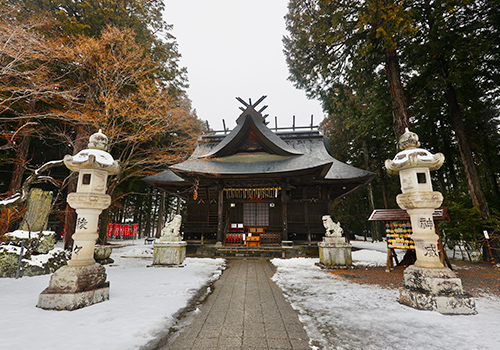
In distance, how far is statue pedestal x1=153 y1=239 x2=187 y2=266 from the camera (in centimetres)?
754

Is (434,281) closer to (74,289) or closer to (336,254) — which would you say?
(336,254)

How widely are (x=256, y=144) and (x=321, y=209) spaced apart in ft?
19.7

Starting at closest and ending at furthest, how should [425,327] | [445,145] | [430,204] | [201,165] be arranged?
[425,327]
[430,204]
[201,165]
[445,145]

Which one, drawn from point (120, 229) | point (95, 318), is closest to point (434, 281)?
point (95, 318)

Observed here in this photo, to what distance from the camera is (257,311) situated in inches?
141

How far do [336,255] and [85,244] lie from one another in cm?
753

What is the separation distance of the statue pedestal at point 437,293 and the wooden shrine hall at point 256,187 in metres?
7.46

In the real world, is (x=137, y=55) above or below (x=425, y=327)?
above

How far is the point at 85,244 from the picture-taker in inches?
154

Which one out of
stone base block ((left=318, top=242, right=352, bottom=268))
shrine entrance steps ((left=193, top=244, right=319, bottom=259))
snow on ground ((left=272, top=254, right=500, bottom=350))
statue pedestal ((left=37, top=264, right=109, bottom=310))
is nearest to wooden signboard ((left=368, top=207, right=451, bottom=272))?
stone base block ((left=318, top=242, right=352, bottom=268))

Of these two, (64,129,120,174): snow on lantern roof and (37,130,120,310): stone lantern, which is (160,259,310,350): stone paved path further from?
(64,129,120,174): snow on lantern roof

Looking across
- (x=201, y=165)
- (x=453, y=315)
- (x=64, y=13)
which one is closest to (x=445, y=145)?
(x=453, y=315)

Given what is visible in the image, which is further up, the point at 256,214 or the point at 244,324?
the point at 256,214

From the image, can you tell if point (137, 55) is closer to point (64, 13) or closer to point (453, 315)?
point (64, 13)
